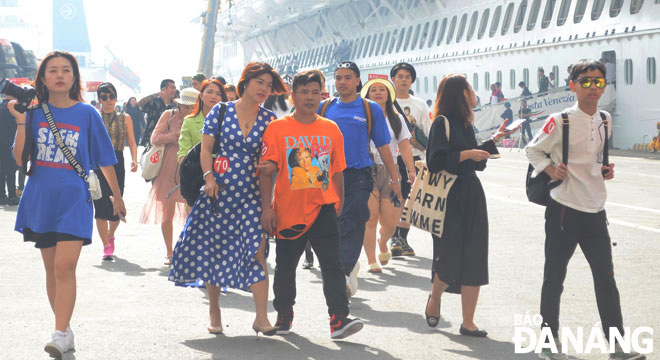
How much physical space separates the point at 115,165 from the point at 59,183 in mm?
4359

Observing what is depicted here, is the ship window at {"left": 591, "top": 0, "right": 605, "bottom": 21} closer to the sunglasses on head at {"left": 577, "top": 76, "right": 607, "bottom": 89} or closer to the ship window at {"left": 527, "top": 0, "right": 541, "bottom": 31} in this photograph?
the ship window at {"left": 527, "top": 0, "right": 541, "bottom": 31}

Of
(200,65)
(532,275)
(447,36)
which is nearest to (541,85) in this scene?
(447,36)

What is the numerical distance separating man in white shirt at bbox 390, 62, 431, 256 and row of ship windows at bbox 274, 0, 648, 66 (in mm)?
23314

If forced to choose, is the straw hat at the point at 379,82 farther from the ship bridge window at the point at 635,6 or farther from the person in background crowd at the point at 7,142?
the ship bridge window at the point at 635,6

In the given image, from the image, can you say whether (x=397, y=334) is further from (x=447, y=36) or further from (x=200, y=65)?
(x=200, y=65)

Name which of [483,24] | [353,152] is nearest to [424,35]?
[483,24]

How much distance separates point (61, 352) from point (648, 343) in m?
3.16

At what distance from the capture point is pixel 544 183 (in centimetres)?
581

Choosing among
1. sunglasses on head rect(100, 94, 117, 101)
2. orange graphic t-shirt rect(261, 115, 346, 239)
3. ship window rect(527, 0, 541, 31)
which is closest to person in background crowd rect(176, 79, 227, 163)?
sunglasses on head rect(100, 94, 117, 101)

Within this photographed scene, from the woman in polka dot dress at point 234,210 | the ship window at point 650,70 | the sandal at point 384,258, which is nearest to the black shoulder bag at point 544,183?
the woman in polka dot dress at point 234,210

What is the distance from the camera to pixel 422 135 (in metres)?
10.1

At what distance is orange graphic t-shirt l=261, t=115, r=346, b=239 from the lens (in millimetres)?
6043

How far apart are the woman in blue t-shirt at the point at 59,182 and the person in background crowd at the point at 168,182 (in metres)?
3.78

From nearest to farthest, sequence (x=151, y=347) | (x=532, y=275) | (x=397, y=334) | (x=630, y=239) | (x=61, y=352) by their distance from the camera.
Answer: (x=61, y=352) < (x=151, y=347) < (x=397, y=334) < (x=532, y=275) < (x=630, y=239)
